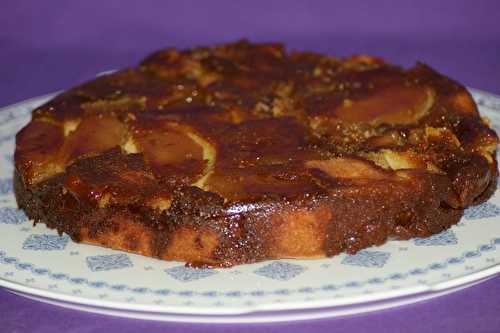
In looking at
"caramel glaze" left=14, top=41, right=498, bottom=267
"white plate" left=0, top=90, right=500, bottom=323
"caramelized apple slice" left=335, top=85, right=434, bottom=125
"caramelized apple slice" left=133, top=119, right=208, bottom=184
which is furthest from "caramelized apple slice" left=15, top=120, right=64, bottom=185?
"caramelized apple slice" left=335, top=85, right=434, bottom=125

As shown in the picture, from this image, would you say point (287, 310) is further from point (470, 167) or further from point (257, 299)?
point (470, 167)

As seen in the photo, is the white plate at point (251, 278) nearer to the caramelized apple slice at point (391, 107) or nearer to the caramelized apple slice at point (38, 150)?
the caramelized apple slice at point (38, 150)

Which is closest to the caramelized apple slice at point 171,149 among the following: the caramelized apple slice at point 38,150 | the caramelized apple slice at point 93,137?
the caramelized apple slice at point 93,137

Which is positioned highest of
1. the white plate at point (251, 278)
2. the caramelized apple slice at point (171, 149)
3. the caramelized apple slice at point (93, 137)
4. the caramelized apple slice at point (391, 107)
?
the caramelized apple slice at point (391, 107)

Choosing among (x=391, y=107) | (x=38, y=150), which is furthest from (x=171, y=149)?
(x=391, y=107)

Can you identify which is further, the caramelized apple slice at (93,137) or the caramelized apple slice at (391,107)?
the caramelized apple slice at (391,107)

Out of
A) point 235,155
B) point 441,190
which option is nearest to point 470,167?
point 441,190

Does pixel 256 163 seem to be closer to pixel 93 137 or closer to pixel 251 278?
pixel 251 278
